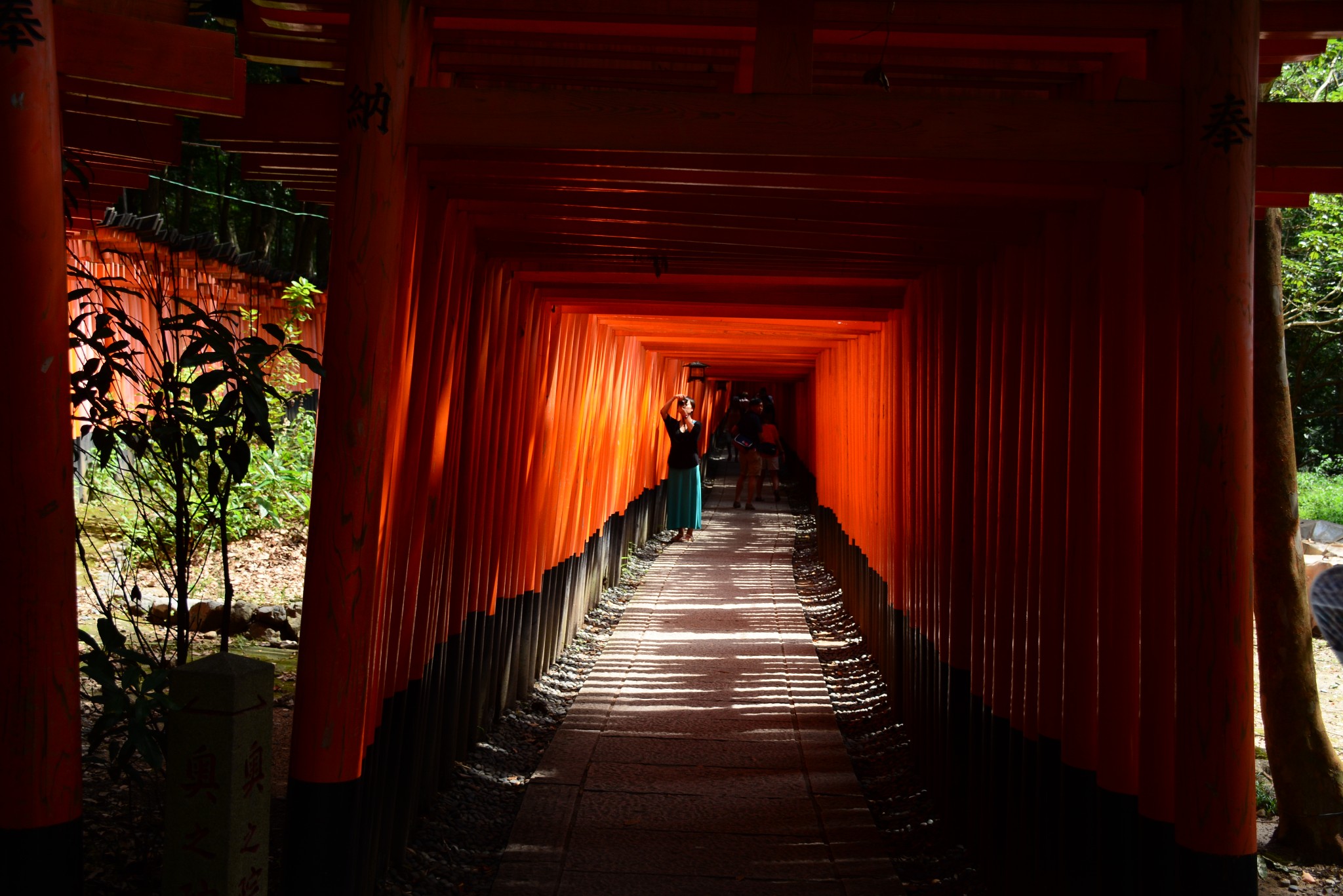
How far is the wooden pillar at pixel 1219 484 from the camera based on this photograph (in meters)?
2.97

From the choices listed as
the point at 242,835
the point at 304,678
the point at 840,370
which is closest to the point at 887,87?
the point at 304,678

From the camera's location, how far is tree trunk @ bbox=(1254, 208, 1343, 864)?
5488 mm

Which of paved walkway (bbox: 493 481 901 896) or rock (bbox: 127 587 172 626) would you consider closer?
paved walkway (bbox: 493 481 901 896)

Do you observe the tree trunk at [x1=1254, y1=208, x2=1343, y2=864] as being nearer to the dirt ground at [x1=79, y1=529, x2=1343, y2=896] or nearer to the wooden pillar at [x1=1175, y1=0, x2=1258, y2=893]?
the dirt ground at [x1=79, y1=529, x2=1343, y2=896]

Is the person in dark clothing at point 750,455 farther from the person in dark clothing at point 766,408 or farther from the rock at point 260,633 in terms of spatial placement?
the rock at point 260,633

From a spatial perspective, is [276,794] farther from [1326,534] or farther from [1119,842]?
[1326,534]

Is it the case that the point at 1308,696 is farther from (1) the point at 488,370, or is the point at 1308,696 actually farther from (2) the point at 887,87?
(1) the point at 488,370

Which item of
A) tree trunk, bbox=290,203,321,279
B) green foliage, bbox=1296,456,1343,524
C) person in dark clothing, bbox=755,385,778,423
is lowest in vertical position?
green foliage, bbox=1296,456,1343,524

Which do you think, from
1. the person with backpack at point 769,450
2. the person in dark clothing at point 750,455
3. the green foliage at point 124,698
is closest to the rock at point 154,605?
A: the green foliage at point 124,698

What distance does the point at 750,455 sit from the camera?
2023cm

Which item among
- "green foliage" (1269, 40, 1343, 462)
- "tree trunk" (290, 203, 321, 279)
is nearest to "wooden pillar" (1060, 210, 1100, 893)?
"green foliage" (1269, 40, 1343, 462)

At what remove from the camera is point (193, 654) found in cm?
653

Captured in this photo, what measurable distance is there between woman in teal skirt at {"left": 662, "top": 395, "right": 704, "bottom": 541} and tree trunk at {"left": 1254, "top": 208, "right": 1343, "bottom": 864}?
396 inches

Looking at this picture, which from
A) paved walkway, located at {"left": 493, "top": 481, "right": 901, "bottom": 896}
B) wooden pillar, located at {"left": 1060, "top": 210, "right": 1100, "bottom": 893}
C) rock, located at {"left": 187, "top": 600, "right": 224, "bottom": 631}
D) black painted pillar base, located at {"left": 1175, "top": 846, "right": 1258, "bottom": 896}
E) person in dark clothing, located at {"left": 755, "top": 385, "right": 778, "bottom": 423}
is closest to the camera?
black painted pillar base, located at {"left": 1175, "top": 846, "right": 1258, "bottom": 896}
